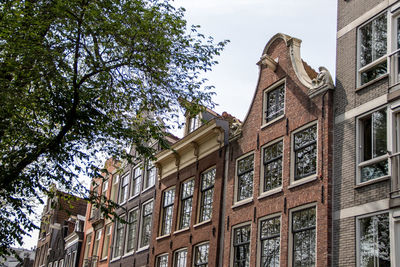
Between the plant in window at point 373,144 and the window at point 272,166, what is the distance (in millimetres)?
4309

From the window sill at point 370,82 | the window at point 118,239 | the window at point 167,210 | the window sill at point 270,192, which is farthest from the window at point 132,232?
the window sill at point 370,82

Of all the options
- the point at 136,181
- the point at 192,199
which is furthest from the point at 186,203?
the point at 136,181

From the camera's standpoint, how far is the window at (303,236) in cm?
1848

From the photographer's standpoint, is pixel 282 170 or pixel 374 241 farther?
pixel 282 170

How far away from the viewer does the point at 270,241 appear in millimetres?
20812

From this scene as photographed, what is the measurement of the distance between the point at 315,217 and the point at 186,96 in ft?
18.0

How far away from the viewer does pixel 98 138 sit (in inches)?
728

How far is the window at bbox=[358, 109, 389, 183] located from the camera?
1641 cm

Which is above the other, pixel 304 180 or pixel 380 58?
pixel 380 58

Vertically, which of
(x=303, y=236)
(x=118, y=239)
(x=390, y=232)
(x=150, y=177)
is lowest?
(x=390, y=232)

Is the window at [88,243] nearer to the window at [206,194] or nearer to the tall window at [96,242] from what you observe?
the tall window at [96,242]

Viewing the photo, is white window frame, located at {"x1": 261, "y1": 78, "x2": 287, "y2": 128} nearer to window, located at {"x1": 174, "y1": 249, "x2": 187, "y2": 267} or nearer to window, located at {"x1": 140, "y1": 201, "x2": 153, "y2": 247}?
window, located at {"x1": 174, "y1": 249, "x2": 187, "y2": 267}

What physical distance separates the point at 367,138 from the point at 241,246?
24.2 feet

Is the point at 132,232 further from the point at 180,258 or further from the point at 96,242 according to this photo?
the point at 180,258
